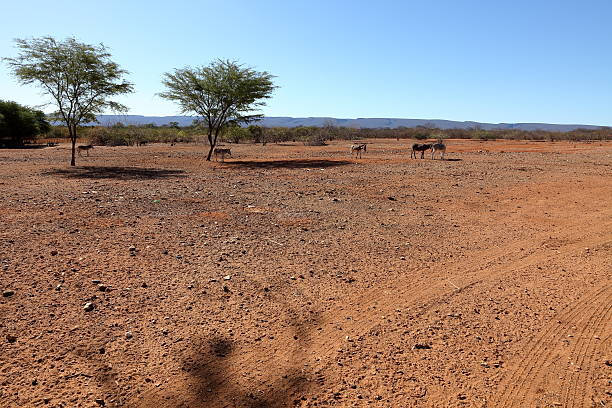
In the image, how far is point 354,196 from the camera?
45.2 feet

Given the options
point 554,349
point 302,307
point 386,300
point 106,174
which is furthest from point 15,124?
point 554,349

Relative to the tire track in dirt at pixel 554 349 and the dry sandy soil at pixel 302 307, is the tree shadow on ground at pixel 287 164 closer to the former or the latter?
the dry sandy soil at pixel 302 307

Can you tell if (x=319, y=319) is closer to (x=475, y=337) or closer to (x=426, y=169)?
(x=475, y=337)

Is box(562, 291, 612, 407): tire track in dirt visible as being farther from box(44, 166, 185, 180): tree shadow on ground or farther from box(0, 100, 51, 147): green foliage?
box(0, 100, 51, 147): green foliage

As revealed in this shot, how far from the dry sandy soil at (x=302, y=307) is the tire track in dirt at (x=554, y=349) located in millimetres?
22

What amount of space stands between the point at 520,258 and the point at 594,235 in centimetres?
281

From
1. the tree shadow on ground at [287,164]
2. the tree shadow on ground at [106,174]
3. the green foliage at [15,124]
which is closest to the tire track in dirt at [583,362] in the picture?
the tree shadow on ground at [106,174]

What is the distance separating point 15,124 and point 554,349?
51719mm

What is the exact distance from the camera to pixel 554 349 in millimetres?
4539

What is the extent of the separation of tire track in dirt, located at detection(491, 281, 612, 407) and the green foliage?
47.5 metres

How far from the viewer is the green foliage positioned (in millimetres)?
42656

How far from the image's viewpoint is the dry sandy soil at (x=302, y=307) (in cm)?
389

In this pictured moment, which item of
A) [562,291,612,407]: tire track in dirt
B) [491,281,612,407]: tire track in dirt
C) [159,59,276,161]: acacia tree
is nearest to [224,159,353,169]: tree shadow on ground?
[159,59,276,161]: acacia tree

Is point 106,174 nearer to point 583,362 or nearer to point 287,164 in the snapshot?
point 287,164
